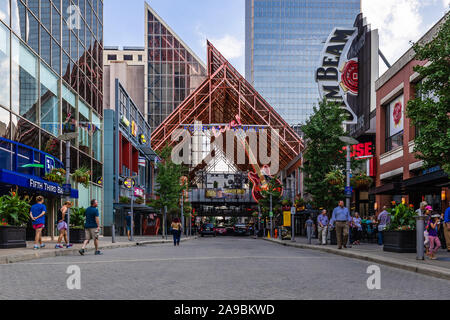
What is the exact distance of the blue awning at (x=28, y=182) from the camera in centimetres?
1955

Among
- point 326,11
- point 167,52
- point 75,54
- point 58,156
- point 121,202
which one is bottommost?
point 121,202

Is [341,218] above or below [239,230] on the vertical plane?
above

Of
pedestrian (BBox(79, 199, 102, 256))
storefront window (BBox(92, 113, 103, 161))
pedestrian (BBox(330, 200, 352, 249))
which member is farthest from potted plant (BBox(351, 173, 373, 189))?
storefront window (BBox(92, 113, 103, 161))

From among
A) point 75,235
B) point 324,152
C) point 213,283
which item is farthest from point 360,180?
point 213,283

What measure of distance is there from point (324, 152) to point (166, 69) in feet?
206

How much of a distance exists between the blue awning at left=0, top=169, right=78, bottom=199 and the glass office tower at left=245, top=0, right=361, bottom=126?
12353 cm

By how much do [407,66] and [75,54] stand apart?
19.6m

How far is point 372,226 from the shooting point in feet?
89.3

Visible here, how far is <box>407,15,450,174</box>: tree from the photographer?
1365cm

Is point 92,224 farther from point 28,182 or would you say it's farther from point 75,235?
point 75,235

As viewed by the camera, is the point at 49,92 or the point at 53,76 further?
the point at 53,76

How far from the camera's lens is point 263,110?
217 feet

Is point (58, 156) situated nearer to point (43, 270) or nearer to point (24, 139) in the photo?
point (24, 139)

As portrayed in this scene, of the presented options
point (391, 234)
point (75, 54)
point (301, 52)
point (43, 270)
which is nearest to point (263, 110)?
point (75, 54)
